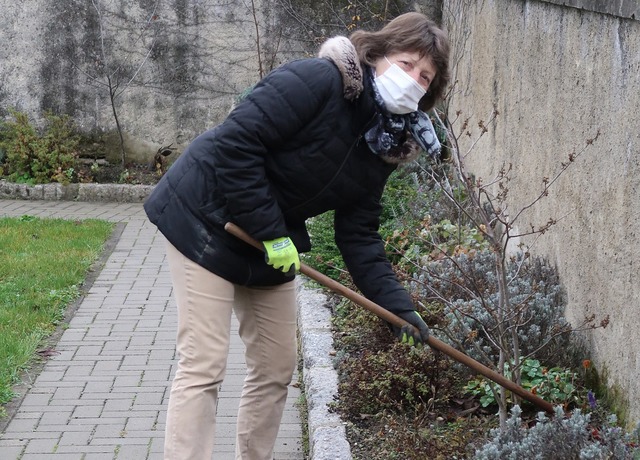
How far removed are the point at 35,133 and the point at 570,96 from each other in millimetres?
7054

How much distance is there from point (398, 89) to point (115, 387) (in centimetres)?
258

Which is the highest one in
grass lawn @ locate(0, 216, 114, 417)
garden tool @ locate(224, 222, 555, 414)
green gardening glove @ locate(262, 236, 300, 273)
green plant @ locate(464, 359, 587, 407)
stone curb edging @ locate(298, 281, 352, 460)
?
green gardening glove @ locate(262, 236, 300, 273)

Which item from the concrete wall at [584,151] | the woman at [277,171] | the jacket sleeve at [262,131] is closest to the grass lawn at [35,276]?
the woman at [277,171]

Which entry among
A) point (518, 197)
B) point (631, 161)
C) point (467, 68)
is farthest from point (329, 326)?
point (467, 68)

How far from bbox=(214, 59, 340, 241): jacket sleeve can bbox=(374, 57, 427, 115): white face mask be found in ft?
0.58

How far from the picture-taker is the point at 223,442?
14.1 ft

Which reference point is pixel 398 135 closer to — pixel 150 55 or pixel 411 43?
pixel 411 43

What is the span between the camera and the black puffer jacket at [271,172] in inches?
122

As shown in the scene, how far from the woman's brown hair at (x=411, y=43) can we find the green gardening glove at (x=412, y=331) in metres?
0.86

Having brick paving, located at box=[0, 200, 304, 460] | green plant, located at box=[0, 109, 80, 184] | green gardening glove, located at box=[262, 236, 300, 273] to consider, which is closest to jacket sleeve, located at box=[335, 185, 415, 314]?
green gardening glove, located at box=[262, 236, 300, 273]

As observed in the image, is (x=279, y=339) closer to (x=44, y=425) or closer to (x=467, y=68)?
(x=44, y=425)

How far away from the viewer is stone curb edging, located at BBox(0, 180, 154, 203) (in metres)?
10.0

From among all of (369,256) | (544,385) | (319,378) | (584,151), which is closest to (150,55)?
(319,378)

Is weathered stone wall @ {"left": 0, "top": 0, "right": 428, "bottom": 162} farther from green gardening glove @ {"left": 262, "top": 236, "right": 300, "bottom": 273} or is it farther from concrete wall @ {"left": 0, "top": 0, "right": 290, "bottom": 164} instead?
green gardening glove @ {"left": 262, "top": 236, "right": 300, "bottom": 273}
